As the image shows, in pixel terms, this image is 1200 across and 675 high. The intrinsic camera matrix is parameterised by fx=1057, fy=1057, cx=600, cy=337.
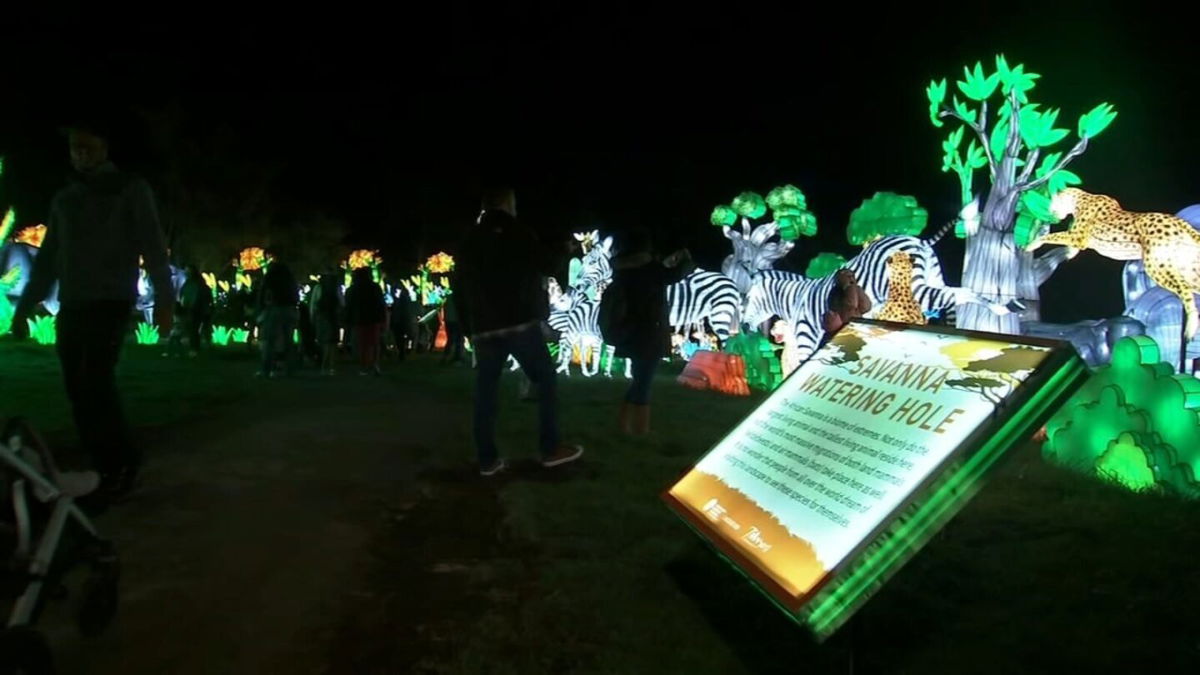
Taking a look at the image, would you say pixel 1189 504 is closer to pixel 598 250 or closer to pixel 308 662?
pixel 308 662

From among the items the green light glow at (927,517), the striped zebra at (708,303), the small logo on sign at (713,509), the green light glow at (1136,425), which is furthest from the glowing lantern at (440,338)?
the green light glow at (927,517)

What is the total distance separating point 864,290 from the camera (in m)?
13.2

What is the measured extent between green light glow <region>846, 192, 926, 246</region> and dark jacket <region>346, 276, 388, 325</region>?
785 cm

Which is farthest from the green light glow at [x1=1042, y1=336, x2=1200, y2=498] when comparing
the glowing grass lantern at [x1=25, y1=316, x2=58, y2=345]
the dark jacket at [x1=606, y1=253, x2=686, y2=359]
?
the glowing grass lantern at [x1=25, y1=316, x2=58, y2=345]

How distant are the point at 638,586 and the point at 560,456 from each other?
261cm

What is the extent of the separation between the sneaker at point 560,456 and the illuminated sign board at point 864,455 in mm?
2846

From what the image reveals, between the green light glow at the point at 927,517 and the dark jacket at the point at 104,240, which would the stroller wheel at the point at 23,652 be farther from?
the dark jacket at the point at 104,240

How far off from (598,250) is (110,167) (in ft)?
38.4

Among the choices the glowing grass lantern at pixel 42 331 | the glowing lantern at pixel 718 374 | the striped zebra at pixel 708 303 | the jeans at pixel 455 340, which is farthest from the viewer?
the glowing grass lantern at pixel 42 331

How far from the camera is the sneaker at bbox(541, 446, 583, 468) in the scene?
706cm

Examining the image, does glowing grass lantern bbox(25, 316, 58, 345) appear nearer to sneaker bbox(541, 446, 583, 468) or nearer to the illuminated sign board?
sneaker bbox(541, 446, 583, 468)

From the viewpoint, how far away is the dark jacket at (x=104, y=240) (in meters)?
5.46

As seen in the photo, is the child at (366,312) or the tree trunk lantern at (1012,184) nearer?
the tree trunk lantern at (1012,184)

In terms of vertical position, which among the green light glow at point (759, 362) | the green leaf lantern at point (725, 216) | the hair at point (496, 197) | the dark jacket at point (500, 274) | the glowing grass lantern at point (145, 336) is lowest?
the green light glow at point (759, 362)
